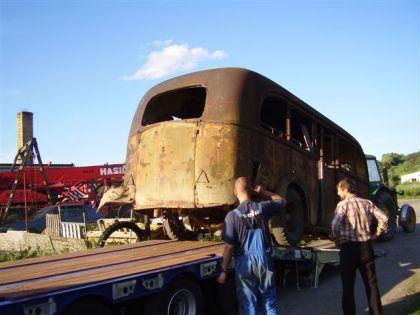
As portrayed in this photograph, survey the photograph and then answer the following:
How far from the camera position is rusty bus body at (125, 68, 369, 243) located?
6.93m

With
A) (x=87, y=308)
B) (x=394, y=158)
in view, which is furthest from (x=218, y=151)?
(x=394, y=158)

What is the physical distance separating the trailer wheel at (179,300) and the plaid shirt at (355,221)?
1759 mm

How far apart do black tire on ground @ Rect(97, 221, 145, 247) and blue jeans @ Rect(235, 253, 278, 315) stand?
13.5 ft

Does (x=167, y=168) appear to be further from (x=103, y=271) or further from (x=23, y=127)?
(x=23, y=127)

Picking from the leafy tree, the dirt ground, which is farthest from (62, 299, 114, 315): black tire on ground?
the leafy tree

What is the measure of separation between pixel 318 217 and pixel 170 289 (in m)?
4.88

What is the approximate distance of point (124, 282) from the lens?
441cm

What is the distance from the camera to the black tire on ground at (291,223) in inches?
305

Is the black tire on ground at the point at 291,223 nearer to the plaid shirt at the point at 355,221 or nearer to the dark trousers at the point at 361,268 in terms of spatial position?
the plaid shirt at the point at 355,221

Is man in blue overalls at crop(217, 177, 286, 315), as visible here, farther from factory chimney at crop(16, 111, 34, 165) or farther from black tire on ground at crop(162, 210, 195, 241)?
factory chimney at crop(16, 111, 34, 165)

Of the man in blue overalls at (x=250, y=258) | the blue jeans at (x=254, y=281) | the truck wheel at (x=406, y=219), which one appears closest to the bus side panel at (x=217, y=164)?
the man in blue overalls at (x=250, y=258)

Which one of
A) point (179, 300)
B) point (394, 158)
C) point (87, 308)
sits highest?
point (394, 158)

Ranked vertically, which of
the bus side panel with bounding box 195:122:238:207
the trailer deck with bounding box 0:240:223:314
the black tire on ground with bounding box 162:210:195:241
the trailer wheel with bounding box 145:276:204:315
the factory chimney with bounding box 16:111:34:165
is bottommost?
the trailer wheel with bounding box 145:276:204:315

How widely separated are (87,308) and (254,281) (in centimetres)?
156
